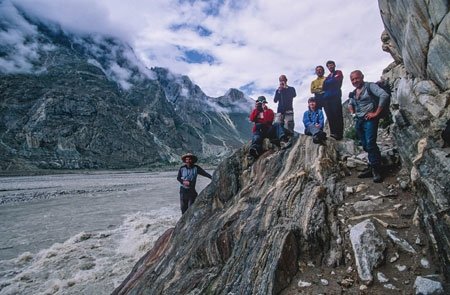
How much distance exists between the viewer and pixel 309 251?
6477 millimetres

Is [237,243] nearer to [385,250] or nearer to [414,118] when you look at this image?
[385,250]

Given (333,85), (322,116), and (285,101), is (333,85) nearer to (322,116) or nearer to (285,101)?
(322,116)

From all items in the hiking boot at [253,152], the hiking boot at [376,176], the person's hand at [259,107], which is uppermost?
the person's hand at [259,107]

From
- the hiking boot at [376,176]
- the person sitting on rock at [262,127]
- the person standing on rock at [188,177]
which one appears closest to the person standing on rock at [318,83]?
the person sitting on rock at [262,127]

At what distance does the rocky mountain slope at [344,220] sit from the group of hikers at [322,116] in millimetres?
619

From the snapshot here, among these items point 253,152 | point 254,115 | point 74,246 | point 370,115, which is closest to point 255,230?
point 253,152

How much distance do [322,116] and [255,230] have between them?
18.5 ft

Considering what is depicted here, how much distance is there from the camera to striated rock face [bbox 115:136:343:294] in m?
6.46

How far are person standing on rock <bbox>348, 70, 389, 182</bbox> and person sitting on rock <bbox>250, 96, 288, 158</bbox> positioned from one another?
2929 mm

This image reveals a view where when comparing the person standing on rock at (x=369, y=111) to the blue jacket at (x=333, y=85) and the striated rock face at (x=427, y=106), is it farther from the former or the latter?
the blue jacket at (x=333, y=85)

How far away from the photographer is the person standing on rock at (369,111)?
808 cm

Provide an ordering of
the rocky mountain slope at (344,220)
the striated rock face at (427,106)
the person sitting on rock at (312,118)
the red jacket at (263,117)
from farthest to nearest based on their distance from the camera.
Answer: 1. the red jacket at (263,117)
2. the person sitting on rock at (312,118)
3. the rocky mountain slope at (344,220)
4. the striated rock face at (427,106)

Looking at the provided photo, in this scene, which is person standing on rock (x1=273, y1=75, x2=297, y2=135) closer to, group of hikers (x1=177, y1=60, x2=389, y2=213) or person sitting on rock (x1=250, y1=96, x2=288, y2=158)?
group of hikers (x1=177, y1=60, x2=389, y2=213)

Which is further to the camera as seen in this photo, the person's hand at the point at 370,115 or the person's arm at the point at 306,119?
the person's arm at the point at 306,119
